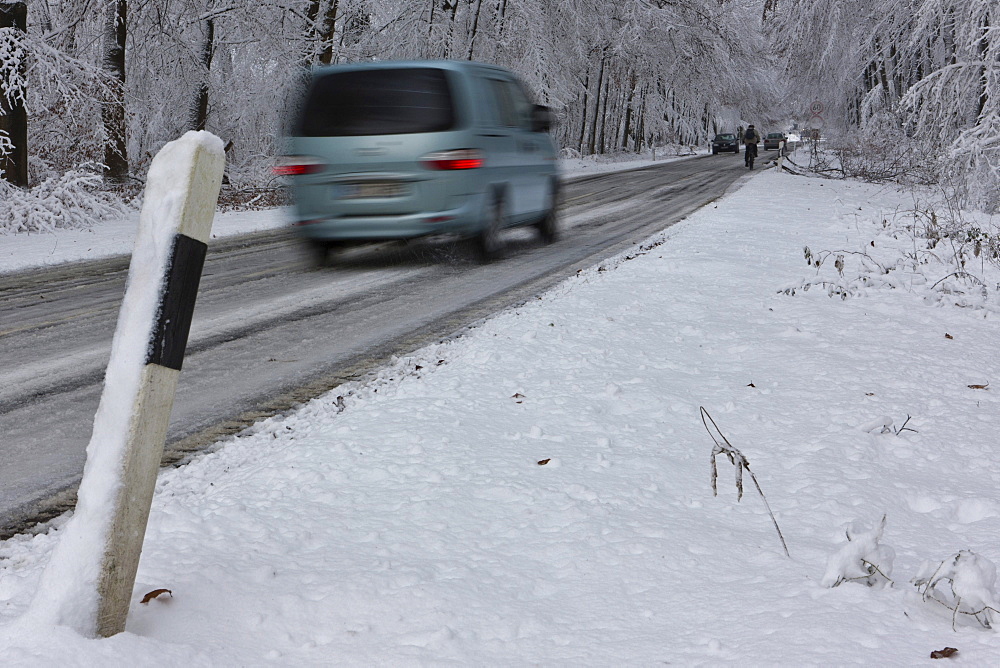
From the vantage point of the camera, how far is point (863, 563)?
2369 millimetres

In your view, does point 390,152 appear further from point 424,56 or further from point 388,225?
point 424,56

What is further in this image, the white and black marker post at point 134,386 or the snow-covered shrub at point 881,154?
the snow-covered shrub at point 881,154

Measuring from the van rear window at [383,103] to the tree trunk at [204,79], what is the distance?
1536 centimetres

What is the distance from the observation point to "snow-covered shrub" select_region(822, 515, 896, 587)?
234cm

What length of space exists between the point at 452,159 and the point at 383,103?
93 centimetres

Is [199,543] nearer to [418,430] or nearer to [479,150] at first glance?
[418,430]

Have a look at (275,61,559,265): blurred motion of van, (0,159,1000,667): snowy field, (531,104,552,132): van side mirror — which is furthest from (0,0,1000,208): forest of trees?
(0,159,1000,667): snowy field

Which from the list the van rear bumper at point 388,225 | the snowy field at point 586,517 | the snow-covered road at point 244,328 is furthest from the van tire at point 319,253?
the snowy field at point 586,517

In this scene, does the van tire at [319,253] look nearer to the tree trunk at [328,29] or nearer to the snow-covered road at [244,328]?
the snow-covered road at [244,328]

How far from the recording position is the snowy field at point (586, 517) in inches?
84.0

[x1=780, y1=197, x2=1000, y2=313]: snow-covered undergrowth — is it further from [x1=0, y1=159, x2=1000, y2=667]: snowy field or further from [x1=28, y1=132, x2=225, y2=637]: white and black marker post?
[x1=28, y1=132, x2=225, y2=637]: white and black marker post

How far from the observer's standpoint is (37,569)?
2.63 meters

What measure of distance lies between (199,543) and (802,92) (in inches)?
1372

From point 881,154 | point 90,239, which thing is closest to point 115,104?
point 90,239
